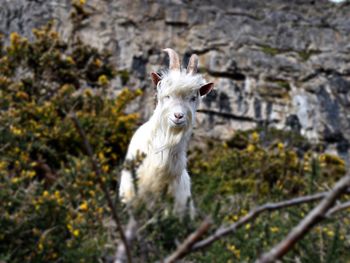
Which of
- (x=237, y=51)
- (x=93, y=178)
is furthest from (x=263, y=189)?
(x=237, y=51)

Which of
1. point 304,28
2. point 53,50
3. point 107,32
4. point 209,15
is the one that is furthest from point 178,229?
point 304,28

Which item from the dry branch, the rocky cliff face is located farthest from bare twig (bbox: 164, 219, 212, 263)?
the rocky cliff face

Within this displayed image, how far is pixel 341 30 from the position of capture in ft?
93.8

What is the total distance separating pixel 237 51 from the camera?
26438mm

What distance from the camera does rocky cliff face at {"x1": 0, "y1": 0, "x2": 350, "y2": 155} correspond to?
2403 cm

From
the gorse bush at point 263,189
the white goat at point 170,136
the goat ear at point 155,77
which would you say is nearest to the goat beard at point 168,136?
the white goat at point 170,136

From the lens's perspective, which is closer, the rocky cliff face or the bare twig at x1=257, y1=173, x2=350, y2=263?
the bare twig at x1=257, y1=173, x2=350, y2=263

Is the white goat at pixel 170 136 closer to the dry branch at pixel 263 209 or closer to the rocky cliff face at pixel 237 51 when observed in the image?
the dry branch at pixel 263 209

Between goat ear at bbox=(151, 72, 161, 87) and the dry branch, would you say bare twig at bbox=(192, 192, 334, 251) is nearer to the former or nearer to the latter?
the dry branch

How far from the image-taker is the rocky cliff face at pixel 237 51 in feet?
78.8

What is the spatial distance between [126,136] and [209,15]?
50.1 ft

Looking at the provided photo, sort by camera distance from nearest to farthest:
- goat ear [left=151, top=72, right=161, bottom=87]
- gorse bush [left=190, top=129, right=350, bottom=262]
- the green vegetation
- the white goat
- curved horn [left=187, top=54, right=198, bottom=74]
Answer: the green vegetation, gorse bush [left=190, top=129, right=350, bottom=262], the white goat, goat ear [left=151, top=72, right=161, bottom=87], curved horn [left=187, top=54, right=198, bottom=74]

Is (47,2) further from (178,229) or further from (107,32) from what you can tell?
(178,229)

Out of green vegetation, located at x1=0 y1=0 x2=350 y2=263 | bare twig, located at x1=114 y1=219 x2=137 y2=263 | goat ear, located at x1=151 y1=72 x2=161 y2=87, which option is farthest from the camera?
goat ear, located at x1=151 y1=72 x2=161 y2=87
